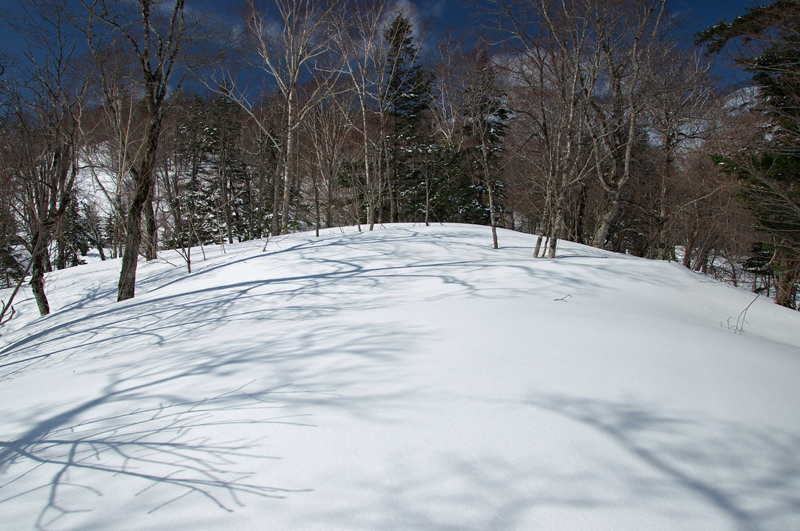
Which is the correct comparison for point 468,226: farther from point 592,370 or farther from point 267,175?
point 267,175

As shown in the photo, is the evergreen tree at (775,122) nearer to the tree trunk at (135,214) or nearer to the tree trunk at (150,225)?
the tree trunk at (135,214)

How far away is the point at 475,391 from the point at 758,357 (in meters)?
2.45

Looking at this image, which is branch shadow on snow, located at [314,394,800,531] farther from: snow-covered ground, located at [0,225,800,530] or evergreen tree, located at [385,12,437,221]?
evergreen tree, located at [385,12,437,221]

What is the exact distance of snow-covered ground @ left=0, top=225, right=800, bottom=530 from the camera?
4.24 ft

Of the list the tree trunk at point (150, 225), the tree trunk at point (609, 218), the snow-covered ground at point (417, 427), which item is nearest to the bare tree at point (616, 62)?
the tree trunk at point (609, 218)

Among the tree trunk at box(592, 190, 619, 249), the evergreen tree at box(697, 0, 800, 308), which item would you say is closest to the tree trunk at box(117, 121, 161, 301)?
the evergreen tree at box(697, 0, 800, 308)

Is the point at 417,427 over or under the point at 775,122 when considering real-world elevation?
under

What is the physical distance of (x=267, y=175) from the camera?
2592cm

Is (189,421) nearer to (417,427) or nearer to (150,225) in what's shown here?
(417,427)

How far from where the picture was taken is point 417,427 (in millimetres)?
1709

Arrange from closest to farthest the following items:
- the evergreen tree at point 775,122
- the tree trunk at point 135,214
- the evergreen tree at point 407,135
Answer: the evergreen tree at point 775,122 → the tree trunk at point 135,214 → the evergreen tree at point 407,135

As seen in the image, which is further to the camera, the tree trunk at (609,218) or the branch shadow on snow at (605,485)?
the tree trunk at (609,218)

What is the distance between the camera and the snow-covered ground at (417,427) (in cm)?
129

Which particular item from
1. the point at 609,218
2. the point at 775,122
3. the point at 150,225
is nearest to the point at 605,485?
the point at 775,122
